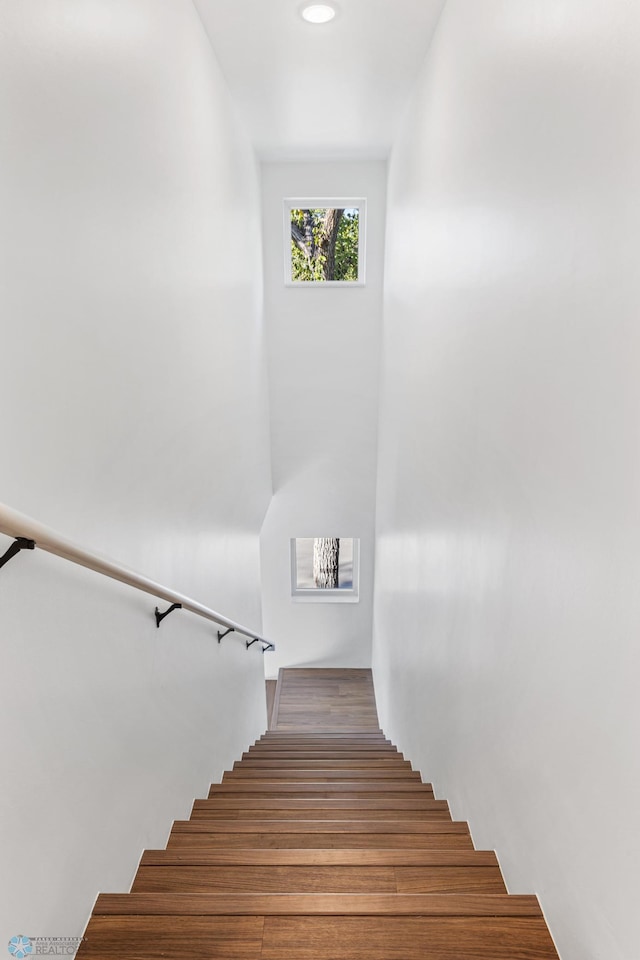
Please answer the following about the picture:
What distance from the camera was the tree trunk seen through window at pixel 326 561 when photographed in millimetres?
7871

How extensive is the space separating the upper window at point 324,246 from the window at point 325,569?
3.06m

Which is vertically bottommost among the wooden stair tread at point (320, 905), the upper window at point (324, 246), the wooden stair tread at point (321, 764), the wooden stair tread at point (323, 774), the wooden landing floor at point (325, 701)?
the wooden landing floor at point (325, 701)

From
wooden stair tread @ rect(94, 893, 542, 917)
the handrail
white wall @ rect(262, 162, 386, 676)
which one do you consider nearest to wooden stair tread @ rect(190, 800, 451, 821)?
wooden stair tread @ rect(94, 893, 542, 917)

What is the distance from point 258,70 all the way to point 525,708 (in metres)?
4.15

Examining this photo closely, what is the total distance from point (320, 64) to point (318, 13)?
24.7 inches

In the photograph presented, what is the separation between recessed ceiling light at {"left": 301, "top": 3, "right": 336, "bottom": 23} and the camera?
3.35 metres

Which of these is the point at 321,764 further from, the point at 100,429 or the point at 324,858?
the point at 100,429

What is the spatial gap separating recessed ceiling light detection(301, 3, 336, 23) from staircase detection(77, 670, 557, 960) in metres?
3.89

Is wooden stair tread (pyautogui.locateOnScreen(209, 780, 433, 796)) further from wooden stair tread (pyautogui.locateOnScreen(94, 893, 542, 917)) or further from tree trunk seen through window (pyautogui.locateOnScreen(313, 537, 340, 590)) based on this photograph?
tree trunk seen through window (pyautogui.locateOnScreen(313, 537, 340, 590))

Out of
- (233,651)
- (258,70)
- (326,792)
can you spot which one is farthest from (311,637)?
(258,70)

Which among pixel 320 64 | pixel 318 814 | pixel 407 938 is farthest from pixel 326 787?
pixel 320 64

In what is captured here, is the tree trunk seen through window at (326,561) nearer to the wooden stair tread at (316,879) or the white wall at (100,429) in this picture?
the white wall at (100,429)

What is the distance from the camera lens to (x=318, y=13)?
3416 mm

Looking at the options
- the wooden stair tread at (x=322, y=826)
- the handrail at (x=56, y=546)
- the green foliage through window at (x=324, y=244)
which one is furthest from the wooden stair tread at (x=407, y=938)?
the green foliage through window at (x=324, y=244)
